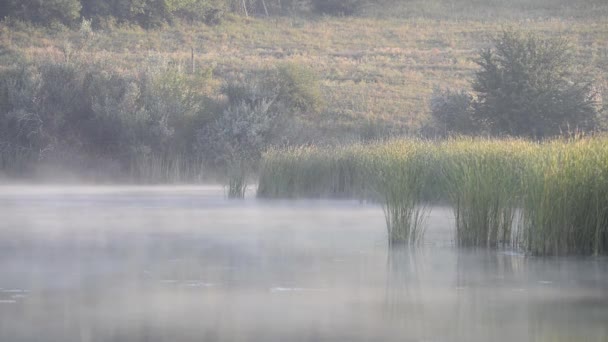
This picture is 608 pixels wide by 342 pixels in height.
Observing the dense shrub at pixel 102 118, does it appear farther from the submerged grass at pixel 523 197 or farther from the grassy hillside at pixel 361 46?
the submerged grass at pixel 523 197

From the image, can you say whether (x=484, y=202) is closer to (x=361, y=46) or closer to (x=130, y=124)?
(x=130, y=124)

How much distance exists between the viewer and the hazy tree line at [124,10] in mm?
55156

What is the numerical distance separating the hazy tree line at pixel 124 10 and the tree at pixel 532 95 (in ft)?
101

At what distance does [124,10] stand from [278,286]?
50142 millimetres

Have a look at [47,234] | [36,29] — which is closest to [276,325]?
[47,234]

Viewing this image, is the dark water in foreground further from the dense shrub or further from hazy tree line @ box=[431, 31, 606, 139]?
the dense shrub

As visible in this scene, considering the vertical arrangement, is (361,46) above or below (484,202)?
above

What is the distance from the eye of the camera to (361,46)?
190 feet

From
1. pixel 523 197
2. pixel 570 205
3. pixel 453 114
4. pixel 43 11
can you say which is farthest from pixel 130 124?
pixel 43 11

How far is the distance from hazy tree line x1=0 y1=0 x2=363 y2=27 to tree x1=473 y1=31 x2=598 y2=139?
30818 millimetres

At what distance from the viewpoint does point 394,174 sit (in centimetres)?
1266

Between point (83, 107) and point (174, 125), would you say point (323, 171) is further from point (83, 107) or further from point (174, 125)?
point (83, 107)

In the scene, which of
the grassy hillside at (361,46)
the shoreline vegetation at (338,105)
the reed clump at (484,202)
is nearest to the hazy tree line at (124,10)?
the shoreline vegetation at (338,105)

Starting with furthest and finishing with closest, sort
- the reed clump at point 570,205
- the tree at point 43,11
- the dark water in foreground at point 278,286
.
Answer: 1. the tree at point 43,11
2. the reed clump at point 570,205
3. the dark water in foreground at point 278,286
